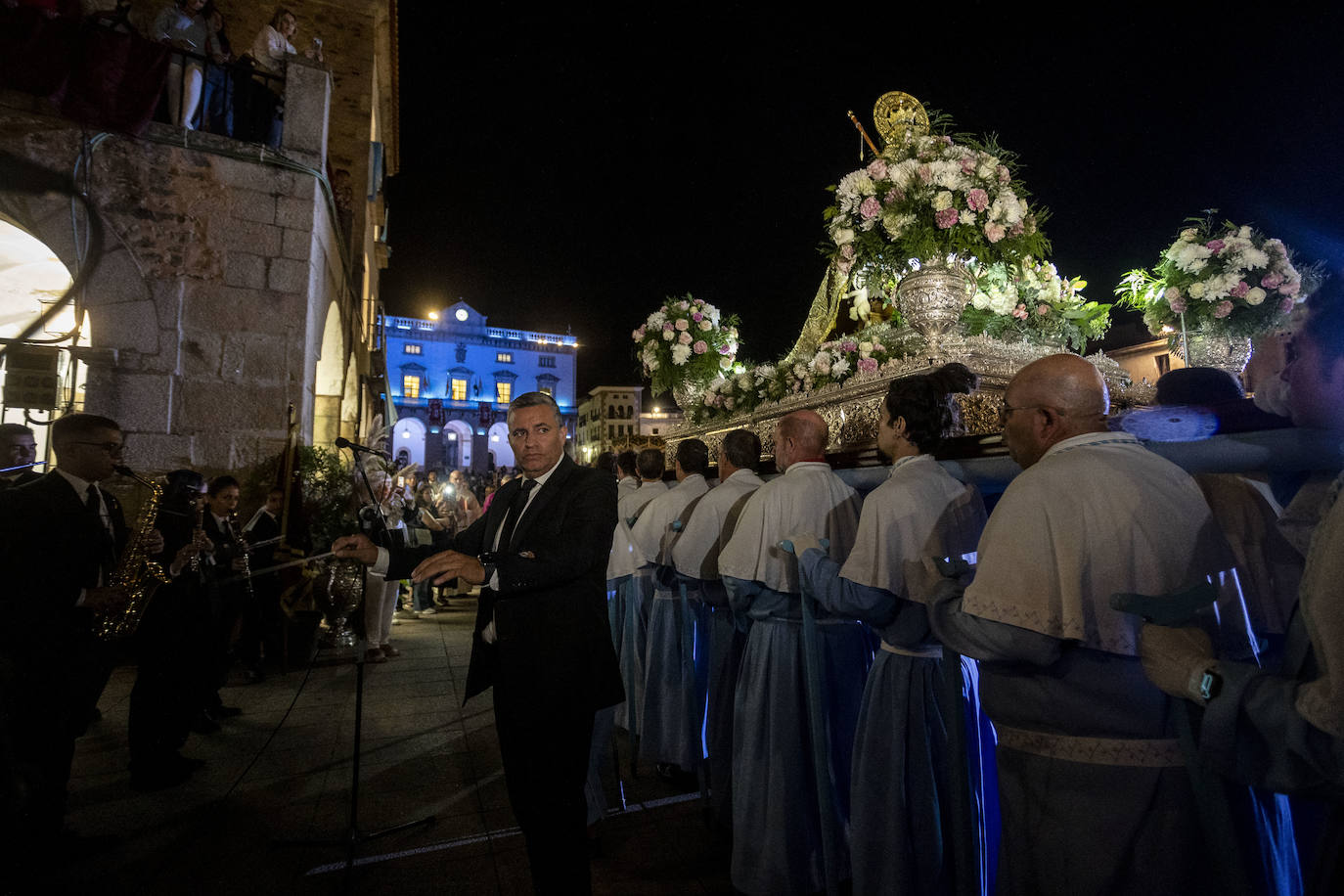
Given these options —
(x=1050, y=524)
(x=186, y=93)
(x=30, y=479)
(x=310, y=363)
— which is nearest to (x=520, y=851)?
(x=1050, y=524)

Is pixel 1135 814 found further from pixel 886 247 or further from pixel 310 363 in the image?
pixel 310 363

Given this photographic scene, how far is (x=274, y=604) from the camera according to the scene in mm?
7184

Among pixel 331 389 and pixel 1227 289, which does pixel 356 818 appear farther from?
pixel 331 389

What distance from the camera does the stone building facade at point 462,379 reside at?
58875 mm

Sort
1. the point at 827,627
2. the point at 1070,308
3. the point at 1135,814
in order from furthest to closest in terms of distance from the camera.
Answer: the point at 1070,308
the point at 827,627
the point at 1135,814

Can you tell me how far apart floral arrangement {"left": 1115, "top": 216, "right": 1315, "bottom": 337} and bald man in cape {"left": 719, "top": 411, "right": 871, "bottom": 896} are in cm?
276

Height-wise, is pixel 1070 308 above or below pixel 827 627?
above

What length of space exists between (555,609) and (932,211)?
3.61 metres

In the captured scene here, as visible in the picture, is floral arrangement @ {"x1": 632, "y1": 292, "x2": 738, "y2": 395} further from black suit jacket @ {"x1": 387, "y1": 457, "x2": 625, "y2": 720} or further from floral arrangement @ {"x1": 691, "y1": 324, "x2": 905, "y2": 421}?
black suit jacket @ {"x1": 387, "y1": 457, "x2": 625, "y2": 720}

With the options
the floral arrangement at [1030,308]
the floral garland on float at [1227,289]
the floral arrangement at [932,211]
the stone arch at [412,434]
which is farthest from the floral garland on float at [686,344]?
the stone arch at [412,434]

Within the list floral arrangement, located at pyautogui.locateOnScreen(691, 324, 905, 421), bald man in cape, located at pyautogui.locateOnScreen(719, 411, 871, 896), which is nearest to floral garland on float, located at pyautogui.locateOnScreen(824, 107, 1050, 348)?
floral arrangement, located at pyautogui.locateOnScreen(691, 324, 905, 421)

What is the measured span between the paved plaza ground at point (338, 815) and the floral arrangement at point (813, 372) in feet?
9.89

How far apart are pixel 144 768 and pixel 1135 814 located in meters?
5.44

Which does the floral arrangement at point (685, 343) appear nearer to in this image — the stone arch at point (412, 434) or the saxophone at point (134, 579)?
the saxophone at point (134, 579)
